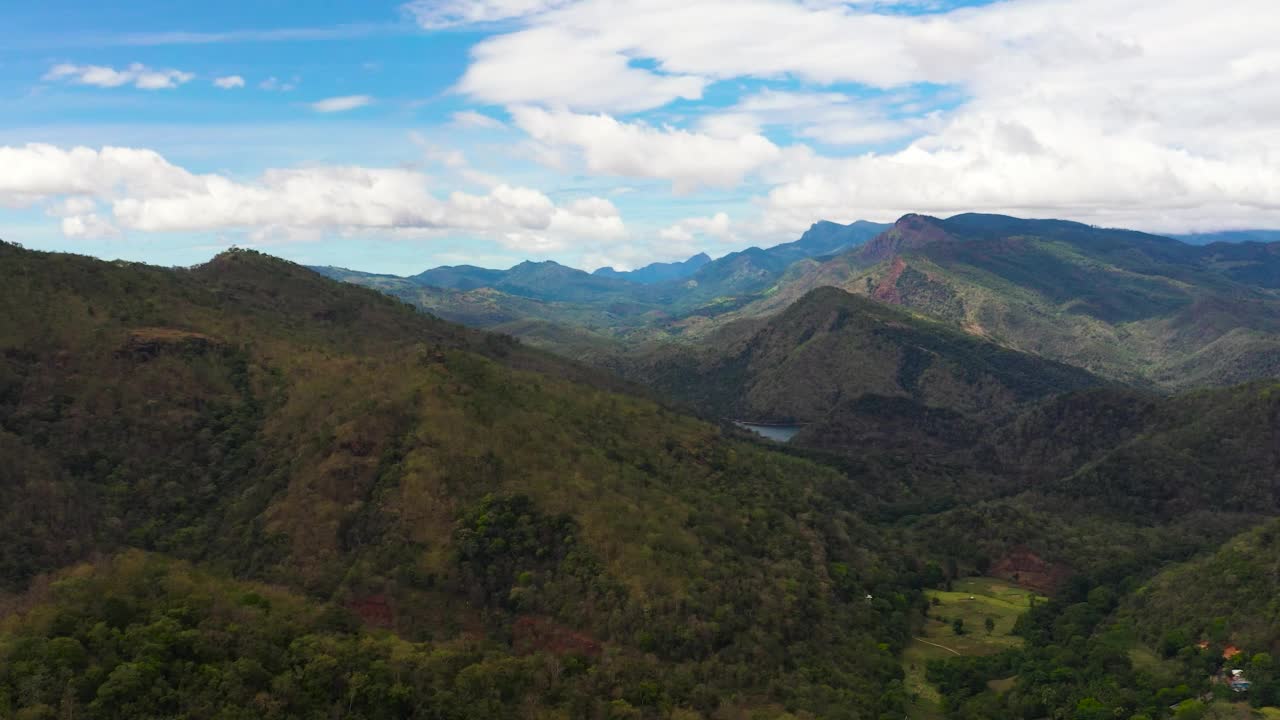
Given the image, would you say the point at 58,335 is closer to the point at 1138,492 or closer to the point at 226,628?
the point at 226,628

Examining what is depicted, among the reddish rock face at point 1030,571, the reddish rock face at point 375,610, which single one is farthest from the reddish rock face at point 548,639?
the reddish rock face at point 1030,571

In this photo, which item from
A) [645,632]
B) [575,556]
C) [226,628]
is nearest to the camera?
[226,628]

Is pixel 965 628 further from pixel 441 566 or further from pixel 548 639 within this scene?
pixel 441 566

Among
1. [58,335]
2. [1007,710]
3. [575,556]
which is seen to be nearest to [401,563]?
[575,556]

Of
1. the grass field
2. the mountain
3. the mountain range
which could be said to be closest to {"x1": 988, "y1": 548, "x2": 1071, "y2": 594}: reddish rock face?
the mountain range

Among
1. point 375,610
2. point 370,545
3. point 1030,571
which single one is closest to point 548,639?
point 375,610

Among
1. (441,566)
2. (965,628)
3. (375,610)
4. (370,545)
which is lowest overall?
(965,628)
